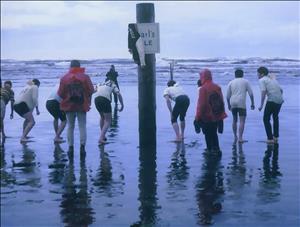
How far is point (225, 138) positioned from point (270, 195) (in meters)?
6.55

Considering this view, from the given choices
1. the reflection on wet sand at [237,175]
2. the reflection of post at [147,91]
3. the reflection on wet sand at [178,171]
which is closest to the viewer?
the reflection on wet sand at [237,175]

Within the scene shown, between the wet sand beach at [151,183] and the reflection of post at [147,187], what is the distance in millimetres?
12

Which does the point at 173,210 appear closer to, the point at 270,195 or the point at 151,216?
the point at 151,216

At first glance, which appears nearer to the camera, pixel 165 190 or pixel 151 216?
pixel 151 216

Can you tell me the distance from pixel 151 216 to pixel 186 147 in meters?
6.20

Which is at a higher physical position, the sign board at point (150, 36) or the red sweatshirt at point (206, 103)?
the sign board at point (150, 36)

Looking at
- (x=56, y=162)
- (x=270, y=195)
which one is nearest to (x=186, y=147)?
(x=56, y=162)

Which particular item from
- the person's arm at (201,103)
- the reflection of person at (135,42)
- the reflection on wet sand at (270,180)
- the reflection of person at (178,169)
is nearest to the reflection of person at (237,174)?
the reflection on wet sand at (270,180)

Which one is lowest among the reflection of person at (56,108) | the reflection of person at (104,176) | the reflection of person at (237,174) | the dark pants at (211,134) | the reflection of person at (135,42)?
the reflection of person at (237,174)

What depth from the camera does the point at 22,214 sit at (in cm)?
752

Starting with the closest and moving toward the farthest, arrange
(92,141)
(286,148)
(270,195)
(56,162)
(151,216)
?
(151,216) → (270,195) → (56,162) → (286,148) → (92,141)

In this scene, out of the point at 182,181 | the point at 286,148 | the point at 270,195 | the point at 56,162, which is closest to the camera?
the point at 270,195

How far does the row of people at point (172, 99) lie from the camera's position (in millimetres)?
11883

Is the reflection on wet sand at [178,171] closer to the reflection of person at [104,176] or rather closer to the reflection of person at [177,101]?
the reflection of person at [104,176]
